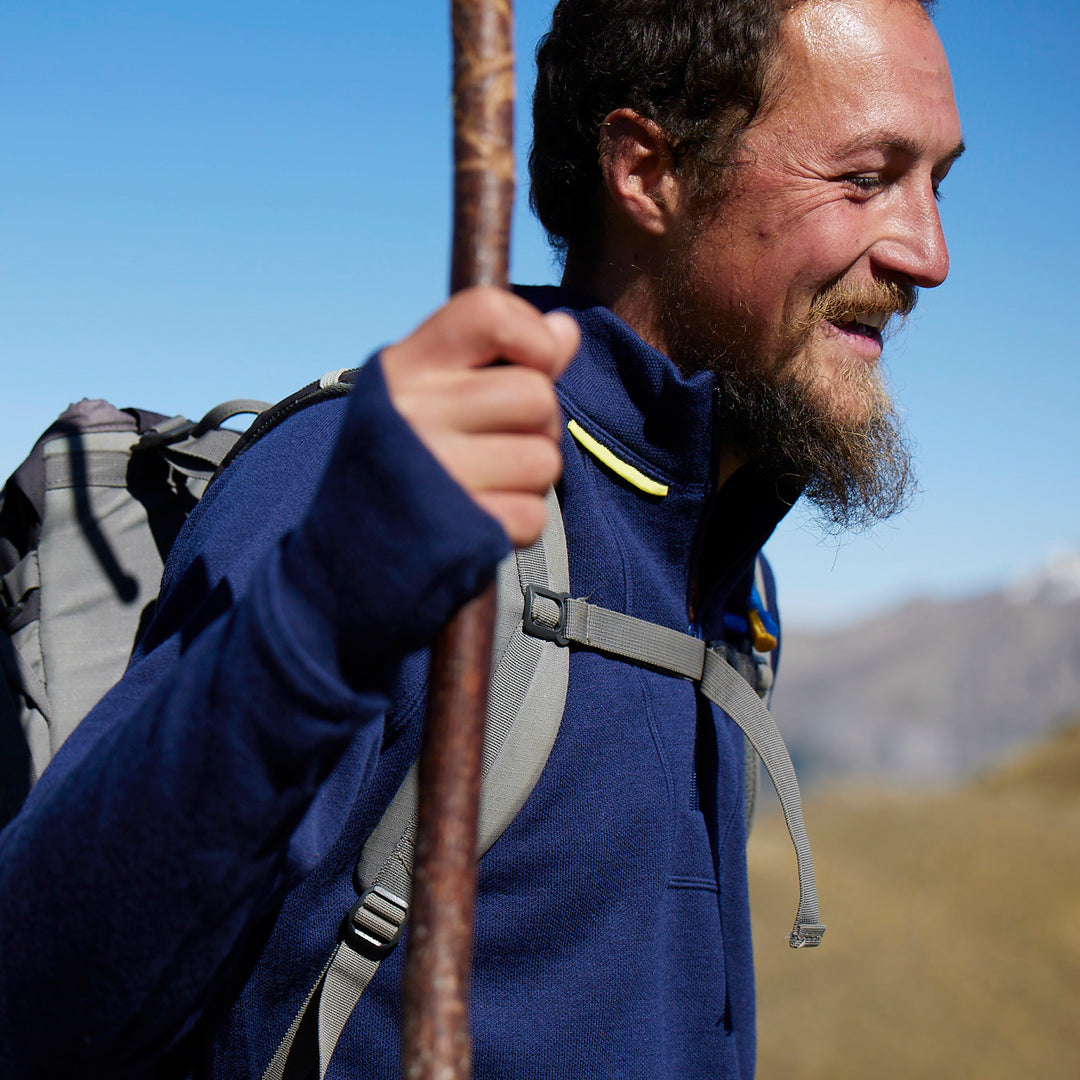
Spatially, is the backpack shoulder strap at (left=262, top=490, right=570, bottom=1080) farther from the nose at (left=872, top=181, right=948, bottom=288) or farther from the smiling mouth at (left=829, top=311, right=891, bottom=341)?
the nose at (left=872, top=181, right=948, bottom=288)

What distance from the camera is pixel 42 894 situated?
1.21 meters

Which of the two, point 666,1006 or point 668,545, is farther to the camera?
point 668,545

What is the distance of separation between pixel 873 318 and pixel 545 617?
1.14 meters

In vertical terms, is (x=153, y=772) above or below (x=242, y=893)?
above

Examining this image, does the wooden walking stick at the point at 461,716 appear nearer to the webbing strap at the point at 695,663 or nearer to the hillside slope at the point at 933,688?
the webbing strap at the point at 695,663

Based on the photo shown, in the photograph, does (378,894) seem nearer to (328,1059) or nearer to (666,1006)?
(328,1059)

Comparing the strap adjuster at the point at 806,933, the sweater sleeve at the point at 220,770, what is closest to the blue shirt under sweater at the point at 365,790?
the sweater sleeve at the point at 220,770

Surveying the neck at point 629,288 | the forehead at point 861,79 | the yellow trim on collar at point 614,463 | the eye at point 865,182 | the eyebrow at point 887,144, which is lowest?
the yellow trim on collar at point 614,463

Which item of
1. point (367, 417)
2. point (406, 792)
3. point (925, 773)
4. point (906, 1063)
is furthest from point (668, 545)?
point (925, 773)

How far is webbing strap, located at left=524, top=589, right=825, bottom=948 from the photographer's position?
1.80 meters

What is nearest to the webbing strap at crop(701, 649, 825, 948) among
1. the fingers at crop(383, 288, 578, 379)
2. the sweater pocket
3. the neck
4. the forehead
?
the sweater pocket

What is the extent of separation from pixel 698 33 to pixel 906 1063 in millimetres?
13689

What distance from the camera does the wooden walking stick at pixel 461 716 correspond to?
→ 1.03m

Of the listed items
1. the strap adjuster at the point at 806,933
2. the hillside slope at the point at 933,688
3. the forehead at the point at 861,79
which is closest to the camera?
the strap adjuster at the point at 806,933
